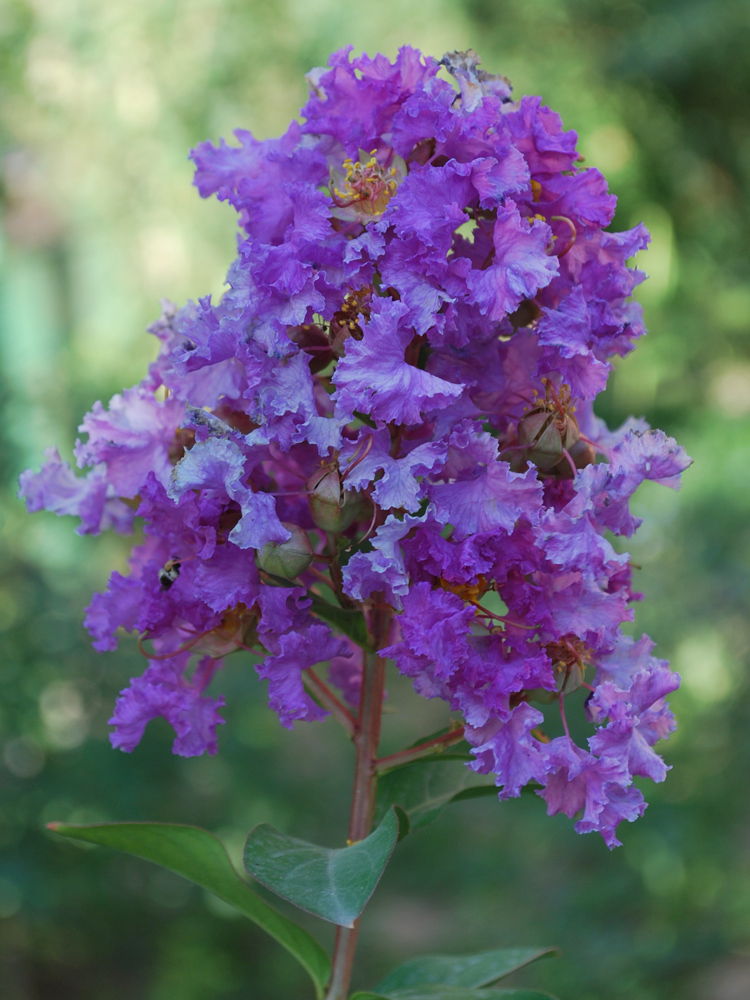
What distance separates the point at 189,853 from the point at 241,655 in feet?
6.53

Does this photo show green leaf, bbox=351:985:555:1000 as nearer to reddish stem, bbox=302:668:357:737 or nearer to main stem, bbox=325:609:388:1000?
main stem, bbox=325:609:388:1000

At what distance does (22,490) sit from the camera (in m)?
1.01

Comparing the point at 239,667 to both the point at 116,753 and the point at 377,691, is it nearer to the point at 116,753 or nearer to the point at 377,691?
the point at 116,753

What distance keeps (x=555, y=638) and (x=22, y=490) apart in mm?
583

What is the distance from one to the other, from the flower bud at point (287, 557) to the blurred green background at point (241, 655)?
2.22 feet

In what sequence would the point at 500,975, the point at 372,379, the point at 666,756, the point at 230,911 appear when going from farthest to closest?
the point at 666,756
the point at 230,911
the point at 500,975
the point at 372,379

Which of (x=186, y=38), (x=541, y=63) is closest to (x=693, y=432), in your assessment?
(x=541, y=63)

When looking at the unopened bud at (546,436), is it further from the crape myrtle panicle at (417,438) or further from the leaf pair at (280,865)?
the leaf pair at (280,865)

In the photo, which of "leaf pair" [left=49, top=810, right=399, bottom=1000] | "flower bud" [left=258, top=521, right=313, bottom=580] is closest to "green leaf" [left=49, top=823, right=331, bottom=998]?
"leaf pair" [left=49, top=810, right=399, bottom=1000]

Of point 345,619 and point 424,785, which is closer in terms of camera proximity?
point 345,619

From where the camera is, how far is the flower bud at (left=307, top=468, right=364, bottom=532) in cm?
81

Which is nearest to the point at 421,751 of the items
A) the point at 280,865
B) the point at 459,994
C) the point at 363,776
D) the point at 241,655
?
the point at 363,776

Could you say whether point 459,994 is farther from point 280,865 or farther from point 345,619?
point 345,619

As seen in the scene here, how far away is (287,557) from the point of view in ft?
2.68
